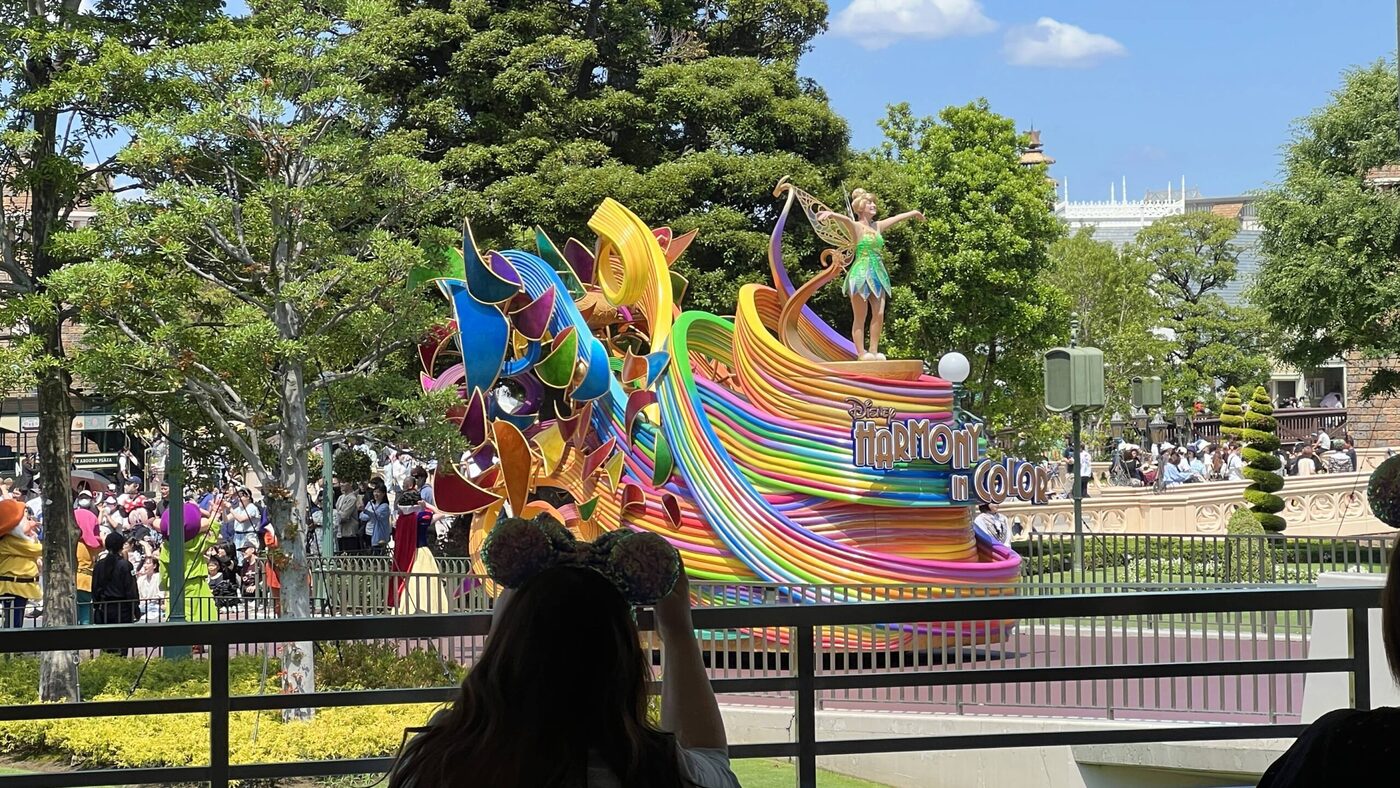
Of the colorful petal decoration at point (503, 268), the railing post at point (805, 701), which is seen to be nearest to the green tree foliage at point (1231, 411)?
the colorful petal decoration at point (503, 268)

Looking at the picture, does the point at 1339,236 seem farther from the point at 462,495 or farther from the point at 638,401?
the point at 462,495

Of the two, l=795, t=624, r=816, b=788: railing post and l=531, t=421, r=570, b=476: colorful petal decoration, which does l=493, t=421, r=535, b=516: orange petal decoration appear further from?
l=795, t=624, r=816, b=788: railing post

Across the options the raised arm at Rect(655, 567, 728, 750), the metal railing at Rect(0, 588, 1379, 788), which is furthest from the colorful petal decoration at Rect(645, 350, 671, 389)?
the raised arm at Rect(655, 567, 728, 750)

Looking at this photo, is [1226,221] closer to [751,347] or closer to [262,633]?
[751,347]

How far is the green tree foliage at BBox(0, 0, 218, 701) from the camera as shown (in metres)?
10.2

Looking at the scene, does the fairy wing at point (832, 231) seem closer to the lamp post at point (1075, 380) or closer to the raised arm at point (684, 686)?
the lamp post at point (1075, 380)

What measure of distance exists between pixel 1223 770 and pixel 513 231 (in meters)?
11.6

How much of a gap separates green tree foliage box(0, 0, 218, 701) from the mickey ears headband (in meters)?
9.20

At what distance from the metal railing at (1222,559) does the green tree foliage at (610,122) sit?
222 inches

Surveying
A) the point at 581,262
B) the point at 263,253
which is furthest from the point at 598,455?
the point at 263,253

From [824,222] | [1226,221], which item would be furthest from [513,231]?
[1226,221]

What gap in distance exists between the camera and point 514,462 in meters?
12.7

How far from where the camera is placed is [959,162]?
80.8 ft

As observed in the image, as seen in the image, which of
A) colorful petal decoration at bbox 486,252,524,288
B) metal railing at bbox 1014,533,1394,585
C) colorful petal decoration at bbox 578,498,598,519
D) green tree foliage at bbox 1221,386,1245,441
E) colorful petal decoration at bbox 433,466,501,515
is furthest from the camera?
green tree foliage at bbox 1221,386,1245,441
